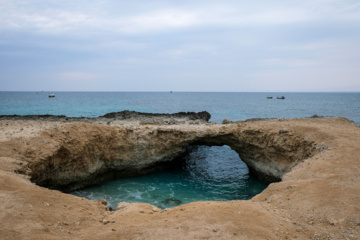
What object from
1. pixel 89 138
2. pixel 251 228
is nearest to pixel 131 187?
pixel 89 138

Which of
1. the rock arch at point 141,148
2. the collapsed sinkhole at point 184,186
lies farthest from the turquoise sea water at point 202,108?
the rock arch at point 141,148

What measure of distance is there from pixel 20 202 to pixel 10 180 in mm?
1897

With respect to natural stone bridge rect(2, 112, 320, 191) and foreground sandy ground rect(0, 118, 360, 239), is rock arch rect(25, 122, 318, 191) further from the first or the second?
foreground sandy ground rect(0, 118, 360, 239)

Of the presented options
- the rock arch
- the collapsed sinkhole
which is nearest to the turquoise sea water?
the collapsed sinkhole

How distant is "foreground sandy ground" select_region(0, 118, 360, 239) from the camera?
648 cm

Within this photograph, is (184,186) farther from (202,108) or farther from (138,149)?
(202,108)

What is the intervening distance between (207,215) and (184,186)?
1003cm

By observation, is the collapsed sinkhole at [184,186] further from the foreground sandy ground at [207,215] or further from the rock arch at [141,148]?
the foreground sandy ground at [207,215]

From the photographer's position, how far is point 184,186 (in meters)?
17.2

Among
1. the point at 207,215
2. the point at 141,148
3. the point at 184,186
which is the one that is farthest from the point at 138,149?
the point at 207,215

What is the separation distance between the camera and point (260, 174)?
17.9 metres

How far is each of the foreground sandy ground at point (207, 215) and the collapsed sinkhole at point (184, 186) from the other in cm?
564

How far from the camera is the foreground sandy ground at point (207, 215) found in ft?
21.3

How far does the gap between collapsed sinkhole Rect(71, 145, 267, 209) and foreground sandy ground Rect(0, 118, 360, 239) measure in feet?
18.5
